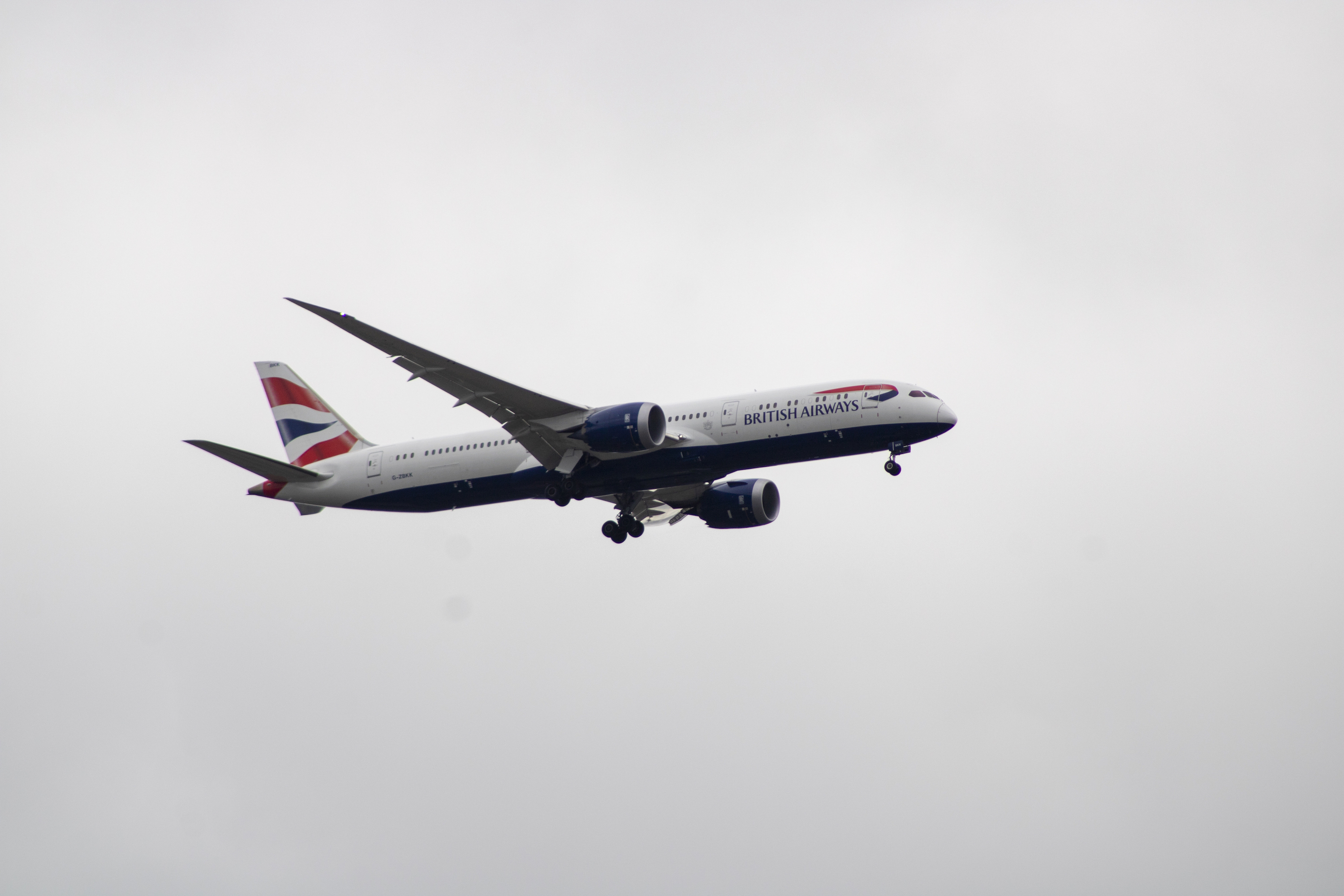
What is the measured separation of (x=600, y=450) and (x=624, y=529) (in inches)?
265

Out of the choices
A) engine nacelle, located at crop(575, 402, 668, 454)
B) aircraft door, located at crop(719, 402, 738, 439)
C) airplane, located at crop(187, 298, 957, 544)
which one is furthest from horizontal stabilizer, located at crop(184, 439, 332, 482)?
aircraft door, located at crop(719, 402, 738, 439)

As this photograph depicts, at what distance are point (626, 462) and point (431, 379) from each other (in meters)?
6.35

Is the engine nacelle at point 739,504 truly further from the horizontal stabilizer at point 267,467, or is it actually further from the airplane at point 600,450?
the horizontal stabilizer at point 267,467

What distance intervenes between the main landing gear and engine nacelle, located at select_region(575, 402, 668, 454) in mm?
6438

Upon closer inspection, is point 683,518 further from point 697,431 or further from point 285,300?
point 285,300

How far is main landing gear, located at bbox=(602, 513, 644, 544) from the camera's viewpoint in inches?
1794

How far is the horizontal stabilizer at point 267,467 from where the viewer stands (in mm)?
41062

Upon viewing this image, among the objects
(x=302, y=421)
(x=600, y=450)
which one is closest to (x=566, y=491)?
(x=600, y=450)

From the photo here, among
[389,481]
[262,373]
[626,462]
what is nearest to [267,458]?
[389,481]

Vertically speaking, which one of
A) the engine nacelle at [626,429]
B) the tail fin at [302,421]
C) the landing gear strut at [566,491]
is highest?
the tail fin at [302,421]

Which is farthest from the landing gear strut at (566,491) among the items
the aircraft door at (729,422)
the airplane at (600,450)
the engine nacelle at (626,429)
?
the aircraft door at (729,422)

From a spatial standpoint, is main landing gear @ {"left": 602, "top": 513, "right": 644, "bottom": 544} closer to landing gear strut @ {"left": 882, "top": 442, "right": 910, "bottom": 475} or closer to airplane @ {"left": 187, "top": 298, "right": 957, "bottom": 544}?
airplane @ {"left": 187, "top": 298, "right": 957, "bottom": 544}

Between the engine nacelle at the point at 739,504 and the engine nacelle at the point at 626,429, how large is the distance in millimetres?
8090

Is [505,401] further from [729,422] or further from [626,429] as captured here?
[729,422]
